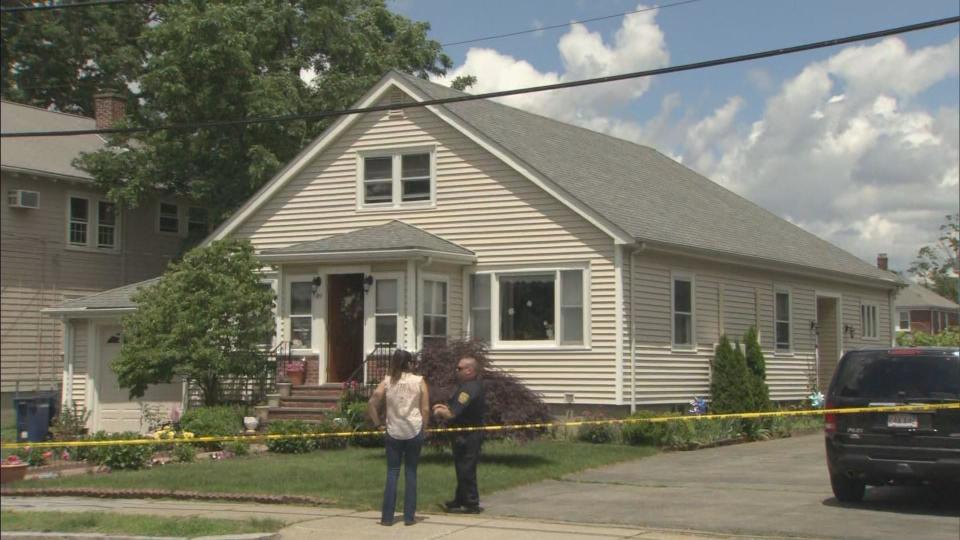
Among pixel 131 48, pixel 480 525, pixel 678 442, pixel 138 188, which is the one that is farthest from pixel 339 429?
pixel 131 48

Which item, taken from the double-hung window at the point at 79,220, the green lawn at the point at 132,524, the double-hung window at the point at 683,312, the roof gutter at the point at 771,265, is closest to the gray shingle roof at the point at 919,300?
the roof gutter at the point at 771,265

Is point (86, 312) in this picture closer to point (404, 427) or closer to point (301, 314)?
point (301, 314)

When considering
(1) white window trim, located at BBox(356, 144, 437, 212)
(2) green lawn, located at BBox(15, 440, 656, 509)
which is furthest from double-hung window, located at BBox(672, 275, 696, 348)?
(1) white window trim, located at BBox(356, 144, 437, 212)

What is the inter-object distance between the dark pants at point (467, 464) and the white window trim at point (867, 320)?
70.2 feet

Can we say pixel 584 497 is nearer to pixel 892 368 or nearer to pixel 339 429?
pixel 892 368

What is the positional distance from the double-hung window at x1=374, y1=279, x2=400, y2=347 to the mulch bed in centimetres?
859

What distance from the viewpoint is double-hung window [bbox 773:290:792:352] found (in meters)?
27.8

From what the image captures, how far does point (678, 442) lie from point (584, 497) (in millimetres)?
6410

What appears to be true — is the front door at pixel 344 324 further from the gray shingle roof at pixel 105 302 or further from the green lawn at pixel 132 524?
the green lawn at pixel 132 524

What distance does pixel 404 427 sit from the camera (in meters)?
12.2

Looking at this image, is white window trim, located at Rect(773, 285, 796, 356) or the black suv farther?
white window trim, located at Rect(773, 285, 796, 356)

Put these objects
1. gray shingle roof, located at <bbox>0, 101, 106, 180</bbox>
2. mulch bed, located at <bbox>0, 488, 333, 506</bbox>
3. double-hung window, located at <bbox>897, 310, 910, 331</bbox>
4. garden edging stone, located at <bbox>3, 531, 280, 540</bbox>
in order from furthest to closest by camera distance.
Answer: double-hung window, located at <bbox>897, 310, 910, 331</bbox>
gray shingle roof, located at <bbox>0, 101, 106, 180</bbox>
mulch bed, located at <bbox>0, 488, 333, 506</bbox>
garden edging stone, located at <bbox>3, 531, 280, 540</bbox>

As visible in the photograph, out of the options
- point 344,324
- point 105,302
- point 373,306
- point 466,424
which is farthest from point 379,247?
point 466,424

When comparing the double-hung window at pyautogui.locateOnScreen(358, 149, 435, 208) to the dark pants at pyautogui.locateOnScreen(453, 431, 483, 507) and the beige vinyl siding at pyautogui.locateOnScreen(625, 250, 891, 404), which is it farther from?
the dark pants at pyautogui.locateOnScreen(453, 431, 483, 507)
